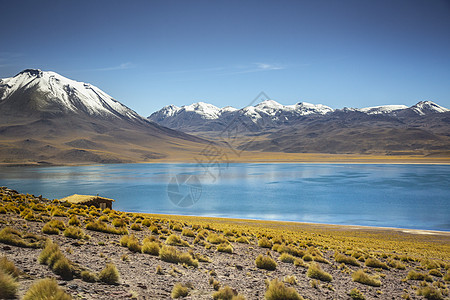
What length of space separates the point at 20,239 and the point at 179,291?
4.11 m

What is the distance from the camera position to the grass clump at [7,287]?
13.3 ft

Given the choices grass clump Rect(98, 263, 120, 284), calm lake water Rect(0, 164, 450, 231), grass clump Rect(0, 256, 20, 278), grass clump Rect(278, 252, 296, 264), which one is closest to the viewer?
grass clump Rect(0, 256, 20, 278)

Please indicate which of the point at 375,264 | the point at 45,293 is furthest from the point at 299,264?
the point at 45,293

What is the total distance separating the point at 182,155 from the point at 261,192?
4560 inches

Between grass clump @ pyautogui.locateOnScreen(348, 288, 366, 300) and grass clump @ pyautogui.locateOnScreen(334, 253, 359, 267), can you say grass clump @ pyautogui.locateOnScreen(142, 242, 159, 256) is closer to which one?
grass clump @ pyautogui.locateOnScreen(348, 288, 366, 300)

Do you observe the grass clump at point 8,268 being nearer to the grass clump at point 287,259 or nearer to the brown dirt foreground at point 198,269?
the brown dirt foreground at point 198,269

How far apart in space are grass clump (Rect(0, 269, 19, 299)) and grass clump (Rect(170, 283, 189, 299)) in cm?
232

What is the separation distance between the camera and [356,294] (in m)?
6.79

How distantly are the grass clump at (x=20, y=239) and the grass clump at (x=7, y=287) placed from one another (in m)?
2.89

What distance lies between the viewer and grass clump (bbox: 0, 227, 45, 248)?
678 centimetres

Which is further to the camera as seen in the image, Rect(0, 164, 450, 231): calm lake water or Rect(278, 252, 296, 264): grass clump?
Rect(0, 164, 450, 231): calm lake water

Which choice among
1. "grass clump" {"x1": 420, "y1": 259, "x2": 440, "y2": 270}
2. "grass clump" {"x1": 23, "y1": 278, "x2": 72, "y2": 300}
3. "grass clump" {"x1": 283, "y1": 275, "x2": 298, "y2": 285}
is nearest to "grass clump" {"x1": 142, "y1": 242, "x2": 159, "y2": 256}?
"grass clump" {"x1": 283, "y1": 275, "x2": 298, "y2": 285}

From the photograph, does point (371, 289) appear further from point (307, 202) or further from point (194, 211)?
point (307, 202)

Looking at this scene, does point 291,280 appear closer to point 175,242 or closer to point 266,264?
point 266,264
